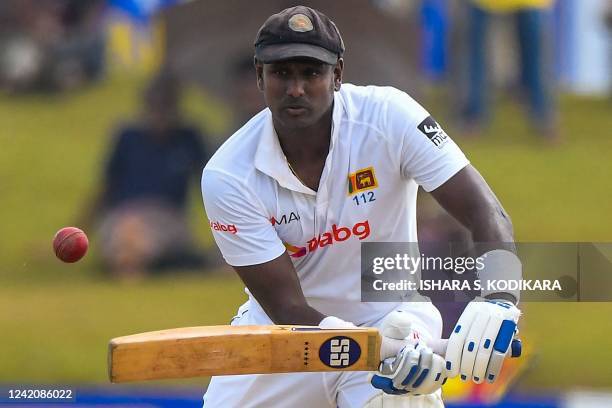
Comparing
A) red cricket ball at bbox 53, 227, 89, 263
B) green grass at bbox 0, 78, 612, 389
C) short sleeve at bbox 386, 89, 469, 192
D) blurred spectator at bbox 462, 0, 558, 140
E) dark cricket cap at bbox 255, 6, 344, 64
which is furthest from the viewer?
blurred spectator at bbox 462, 0, 558, 140

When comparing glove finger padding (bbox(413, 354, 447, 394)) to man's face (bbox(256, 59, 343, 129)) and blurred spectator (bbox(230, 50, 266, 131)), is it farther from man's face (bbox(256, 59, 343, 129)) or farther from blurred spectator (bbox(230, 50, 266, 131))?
blurred spectator (bbox(230, 50, 266, 131))

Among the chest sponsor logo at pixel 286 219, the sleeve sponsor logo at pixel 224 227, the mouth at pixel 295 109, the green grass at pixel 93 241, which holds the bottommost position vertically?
the green grass at pixel 93 241

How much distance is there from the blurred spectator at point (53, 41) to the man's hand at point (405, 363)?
604cm

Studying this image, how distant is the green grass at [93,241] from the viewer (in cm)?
727

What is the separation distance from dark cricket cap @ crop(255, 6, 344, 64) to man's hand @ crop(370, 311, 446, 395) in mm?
767

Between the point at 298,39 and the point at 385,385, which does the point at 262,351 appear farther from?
the point at 298,39

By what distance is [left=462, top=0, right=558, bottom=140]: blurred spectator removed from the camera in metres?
8.91

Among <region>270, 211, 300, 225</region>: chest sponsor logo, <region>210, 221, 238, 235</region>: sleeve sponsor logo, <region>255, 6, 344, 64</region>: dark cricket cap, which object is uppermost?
<region>255, 6, 344, 64</region>: dark cricket cap

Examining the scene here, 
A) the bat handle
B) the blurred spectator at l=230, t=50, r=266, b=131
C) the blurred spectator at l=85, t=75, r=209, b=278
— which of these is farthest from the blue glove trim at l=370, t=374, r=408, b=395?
the blurred spectator at l=85, t=75, r=209, b=278

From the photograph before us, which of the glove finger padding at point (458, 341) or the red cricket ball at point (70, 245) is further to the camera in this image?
the red cricket ball at point (70, 245)

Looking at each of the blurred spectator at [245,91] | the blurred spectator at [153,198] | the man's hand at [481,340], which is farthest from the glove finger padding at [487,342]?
the blurred spectator at [153,198]

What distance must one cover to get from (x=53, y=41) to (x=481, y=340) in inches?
252

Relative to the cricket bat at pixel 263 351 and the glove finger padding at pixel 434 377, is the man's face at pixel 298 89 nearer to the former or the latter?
the cricket bat at pixel 263 351

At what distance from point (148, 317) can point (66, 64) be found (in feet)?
8.48
